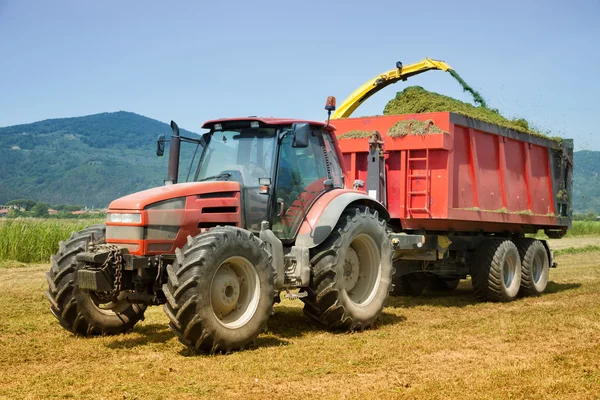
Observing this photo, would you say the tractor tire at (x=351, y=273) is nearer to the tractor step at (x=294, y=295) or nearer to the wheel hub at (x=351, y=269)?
the wheel hub at (x=351, y=269)

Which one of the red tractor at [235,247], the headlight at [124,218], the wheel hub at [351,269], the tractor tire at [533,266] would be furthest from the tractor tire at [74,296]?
the tractor tire at [533,266]

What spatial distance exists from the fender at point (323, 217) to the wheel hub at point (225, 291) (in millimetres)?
1282

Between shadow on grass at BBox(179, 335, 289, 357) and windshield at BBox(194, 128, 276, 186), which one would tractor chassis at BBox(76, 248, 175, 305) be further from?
windshield at BBox(194, 128, 276, 186)

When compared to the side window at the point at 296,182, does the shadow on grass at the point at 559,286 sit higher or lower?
lower

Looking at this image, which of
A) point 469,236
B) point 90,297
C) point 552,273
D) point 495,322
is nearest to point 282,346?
point 90,297

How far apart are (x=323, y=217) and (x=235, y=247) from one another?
5.52 ft

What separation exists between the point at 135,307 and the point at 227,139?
2.23 metres

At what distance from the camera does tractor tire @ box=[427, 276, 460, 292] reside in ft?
43.7

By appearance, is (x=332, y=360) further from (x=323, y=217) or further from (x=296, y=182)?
(x=296, y=182)

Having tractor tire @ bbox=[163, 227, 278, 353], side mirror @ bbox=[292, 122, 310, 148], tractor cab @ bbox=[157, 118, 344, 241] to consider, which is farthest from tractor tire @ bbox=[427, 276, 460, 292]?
tractor tire @ bbox=[163, 227, 278, 353]

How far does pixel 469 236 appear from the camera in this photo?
12016 mm

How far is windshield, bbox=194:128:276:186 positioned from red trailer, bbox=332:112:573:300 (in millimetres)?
2261

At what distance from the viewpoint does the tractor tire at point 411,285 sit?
1280 centimetres

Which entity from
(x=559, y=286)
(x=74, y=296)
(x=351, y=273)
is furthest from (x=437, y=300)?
(x=74, y=296)
